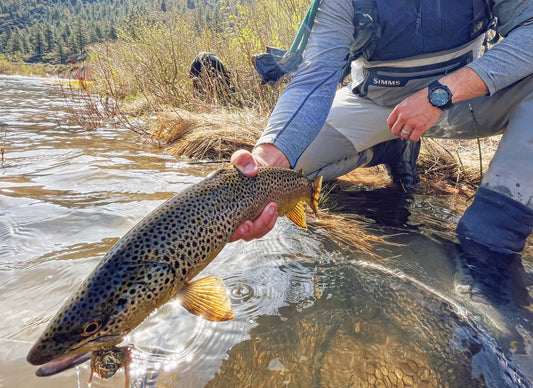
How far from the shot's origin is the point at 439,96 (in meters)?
2.41

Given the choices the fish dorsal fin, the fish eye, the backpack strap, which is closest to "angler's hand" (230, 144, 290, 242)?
the fish dorsal fin

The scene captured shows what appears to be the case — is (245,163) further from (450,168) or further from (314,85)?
(450,168)

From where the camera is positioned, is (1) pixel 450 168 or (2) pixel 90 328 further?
(1) pixel 450 168

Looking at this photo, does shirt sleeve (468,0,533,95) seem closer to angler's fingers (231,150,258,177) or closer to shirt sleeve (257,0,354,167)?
shirt sleeve (257,0,354,167)

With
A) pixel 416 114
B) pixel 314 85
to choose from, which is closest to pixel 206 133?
pixel 314 85

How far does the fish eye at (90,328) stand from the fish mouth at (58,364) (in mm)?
88

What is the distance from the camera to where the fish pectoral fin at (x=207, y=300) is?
5.11ft

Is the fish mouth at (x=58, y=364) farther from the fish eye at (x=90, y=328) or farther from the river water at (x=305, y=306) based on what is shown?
the river water at (x=305, y=306)

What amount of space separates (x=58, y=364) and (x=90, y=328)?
Answer: 15 centimetres

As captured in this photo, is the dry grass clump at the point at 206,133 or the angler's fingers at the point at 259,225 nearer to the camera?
the angler's fingers at the point at 259,225

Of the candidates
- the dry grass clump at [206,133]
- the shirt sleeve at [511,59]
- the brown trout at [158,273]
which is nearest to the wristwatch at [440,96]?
the shirt sleeve at [511,59]

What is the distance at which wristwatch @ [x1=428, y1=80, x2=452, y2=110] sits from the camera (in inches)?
94.6

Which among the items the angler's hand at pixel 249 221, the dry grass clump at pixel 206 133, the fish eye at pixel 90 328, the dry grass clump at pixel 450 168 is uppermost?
the angler's hand at pixel 249 221

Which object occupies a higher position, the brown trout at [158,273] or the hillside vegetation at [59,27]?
the brown trout at [158,273]
